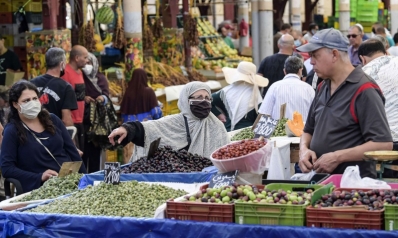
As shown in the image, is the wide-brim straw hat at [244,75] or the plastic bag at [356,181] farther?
the wide-brim straw hat at [244,75]

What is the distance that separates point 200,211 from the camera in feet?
16.7

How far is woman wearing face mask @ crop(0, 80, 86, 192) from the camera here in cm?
721

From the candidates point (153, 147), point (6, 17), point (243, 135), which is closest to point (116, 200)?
point (153, 147)

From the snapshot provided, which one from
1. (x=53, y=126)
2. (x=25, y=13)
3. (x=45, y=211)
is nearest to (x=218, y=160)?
(x=45, y=211)

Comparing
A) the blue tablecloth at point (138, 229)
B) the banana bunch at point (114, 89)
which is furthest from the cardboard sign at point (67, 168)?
the banana bunch at point (114, 89)

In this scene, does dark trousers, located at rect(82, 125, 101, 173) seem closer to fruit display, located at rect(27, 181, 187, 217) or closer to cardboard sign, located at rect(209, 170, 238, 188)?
fruit display, located at rect(27, 181, 187, 217)

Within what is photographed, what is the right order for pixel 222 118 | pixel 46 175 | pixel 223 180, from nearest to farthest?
pixel 223 180 < pixel 46 175 < pixel 222 118

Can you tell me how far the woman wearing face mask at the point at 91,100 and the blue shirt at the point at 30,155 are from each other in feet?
10.3

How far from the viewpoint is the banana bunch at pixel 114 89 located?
12.9 meters

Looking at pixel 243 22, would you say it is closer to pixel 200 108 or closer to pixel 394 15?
pixel 394 15

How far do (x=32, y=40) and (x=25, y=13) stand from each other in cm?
228

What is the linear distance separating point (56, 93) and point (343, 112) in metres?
4.46

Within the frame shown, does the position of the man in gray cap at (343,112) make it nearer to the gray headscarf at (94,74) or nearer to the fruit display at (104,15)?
the gray headscarf at (94,74)

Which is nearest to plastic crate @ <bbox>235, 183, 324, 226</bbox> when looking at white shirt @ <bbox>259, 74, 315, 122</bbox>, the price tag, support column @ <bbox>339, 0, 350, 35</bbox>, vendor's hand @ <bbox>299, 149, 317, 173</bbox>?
vendor's hand @ <bbox>299, 149, 317, 173</bbox>
